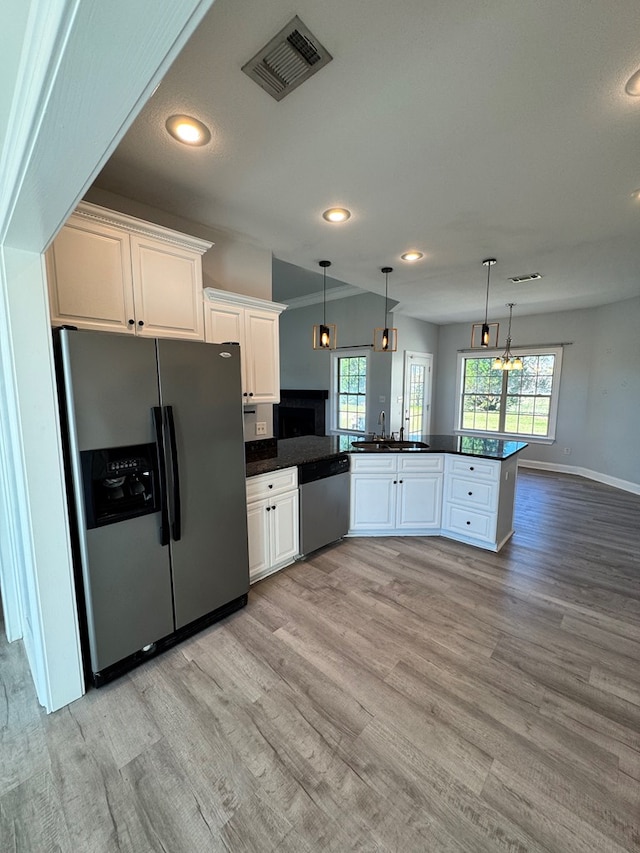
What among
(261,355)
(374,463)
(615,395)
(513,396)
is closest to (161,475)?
(261,355)

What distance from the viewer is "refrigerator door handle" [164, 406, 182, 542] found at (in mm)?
1858

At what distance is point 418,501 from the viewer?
3441mm

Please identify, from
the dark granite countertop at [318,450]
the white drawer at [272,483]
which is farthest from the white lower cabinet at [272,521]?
the dark granite countertop at [318,450]

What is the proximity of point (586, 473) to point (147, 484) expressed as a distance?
6718mm

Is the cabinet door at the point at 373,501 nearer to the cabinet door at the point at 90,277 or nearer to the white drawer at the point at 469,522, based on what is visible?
the white drawer at the point at 469,522

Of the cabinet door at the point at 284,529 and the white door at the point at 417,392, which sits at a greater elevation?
the white door at the point at 417,392

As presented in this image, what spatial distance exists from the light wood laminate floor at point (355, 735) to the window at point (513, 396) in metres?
4.42

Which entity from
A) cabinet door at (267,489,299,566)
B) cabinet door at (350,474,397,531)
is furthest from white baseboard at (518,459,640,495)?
cabinet door at (267,489,299,566)

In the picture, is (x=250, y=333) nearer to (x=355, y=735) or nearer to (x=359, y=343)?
(x=355, y=735)

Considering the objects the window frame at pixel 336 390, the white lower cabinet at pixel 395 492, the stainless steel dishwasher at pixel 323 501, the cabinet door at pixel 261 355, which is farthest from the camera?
the window frame at pixel 336 390

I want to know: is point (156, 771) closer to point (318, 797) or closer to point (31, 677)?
point (318, 797)

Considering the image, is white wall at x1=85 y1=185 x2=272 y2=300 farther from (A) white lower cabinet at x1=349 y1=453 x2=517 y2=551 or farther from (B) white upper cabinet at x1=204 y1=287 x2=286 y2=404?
(A) white lower cabinet at x1=349 y1=453 x2=517 y2=551

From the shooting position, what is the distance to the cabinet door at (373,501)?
336cm

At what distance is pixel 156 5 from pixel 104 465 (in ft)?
5.35
